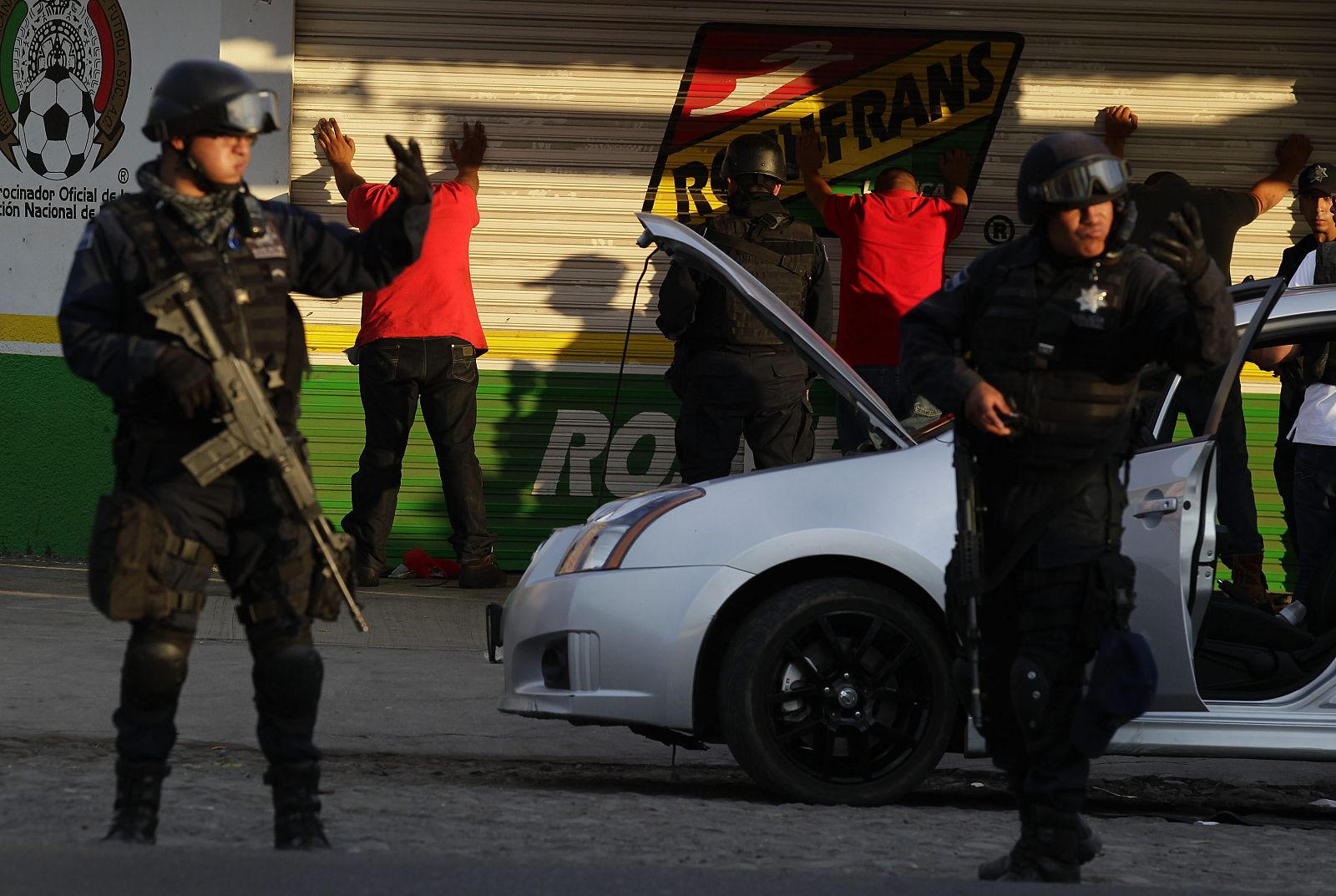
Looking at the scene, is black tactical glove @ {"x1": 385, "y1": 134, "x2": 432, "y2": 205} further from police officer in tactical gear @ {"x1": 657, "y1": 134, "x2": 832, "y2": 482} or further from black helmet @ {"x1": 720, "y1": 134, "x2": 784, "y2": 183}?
black helmet @ {"x1": 720, "y1": 134, "x2": 784, "y2": 183}

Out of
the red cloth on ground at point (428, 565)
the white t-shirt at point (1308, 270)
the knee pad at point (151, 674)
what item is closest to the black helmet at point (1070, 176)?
the knee pad at point (151, 674)

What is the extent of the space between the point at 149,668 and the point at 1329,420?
17.4 feet

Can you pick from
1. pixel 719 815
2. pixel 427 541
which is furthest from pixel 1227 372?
pixel 427 541

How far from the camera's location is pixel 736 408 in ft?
27.8

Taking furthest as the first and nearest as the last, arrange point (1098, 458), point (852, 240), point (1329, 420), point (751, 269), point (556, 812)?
point (852, 240) → point (751, 269) → point (1329, 420) → point (556, 812) → point (1098, 458)

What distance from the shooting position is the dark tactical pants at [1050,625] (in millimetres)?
4555

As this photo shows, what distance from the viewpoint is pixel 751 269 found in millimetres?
8508

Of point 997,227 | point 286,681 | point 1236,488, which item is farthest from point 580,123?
point 286,681

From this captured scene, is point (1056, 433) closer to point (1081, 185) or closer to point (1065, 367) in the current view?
point (1065, 367)

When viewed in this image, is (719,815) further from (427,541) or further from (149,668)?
(427,541)

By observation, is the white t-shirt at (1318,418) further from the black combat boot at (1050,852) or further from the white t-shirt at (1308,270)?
the black combat boot at (1050,852)

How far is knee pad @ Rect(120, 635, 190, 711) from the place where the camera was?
4.38 m

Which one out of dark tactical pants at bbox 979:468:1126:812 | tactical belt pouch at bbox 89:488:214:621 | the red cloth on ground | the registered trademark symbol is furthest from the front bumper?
the registered trademark symbol

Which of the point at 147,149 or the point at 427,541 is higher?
the point at 147,149
